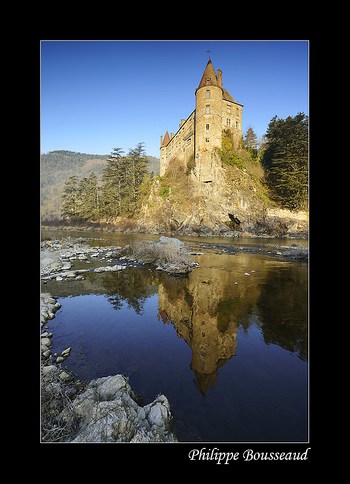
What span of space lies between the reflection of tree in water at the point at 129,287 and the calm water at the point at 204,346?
4cm

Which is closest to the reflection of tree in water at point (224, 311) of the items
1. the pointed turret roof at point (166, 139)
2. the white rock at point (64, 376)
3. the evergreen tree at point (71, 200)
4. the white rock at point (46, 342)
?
the white rock at point (64, 376)

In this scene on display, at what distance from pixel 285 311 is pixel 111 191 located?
40885 millimetres

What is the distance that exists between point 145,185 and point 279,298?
39361 mm

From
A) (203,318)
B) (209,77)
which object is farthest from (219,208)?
(203,318)

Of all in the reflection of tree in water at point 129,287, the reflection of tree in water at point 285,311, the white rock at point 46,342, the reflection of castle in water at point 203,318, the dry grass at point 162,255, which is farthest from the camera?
the dry grass at point 162,255

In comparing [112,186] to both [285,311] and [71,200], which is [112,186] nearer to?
[71,200]

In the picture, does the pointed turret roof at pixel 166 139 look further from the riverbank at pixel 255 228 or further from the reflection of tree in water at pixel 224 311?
the reflection of tree in water at pixel 224 311

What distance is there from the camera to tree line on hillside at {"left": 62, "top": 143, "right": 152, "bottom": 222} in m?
38.4

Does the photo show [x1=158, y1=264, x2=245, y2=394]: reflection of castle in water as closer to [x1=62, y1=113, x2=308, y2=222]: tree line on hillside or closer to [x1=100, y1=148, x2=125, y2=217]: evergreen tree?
[x1=62, y1=113, x2=308, y2=222]: tree line on hillside

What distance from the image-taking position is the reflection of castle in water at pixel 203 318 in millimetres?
4896

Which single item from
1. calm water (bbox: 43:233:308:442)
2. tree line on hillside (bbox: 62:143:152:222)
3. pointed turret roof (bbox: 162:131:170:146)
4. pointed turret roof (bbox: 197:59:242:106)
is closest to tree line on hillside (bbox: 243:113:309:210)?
pointed turret roof (bbox: 197:59:242:106)
